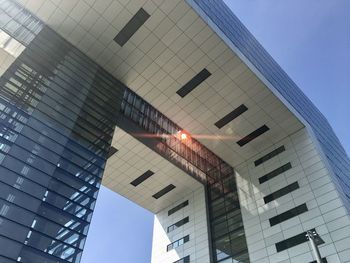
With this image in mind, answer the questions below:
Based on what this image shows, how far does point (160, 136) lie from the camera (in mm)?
35344

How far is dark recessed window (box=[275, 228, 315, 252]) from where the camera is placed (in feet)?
90.8

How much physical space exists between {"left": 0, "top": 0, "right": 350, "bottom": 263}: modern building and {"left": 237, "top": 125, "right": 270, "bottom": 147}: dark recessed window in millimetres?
122

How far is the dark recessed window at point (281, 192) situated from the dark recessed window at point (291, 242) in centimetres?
447

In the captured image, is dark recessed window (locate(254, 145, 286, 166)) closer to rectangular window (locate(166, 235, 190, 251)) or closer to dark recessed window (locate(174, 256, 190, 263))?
rectangular window (locate(166, 235, 190, 251))

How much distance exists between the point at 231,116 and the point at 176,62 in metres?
8.14

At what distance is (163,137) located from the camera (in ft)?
117

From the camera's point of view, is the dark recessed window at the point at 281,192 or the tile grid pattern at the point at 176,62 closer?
the tile grid pattern at the point at 176,62

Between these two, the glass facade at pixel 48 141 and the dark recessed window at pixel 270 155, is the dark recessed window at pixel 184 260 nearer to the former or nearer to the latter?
the dark recessed window at pixel 270 155

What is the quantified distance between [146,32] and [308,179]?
18.4m

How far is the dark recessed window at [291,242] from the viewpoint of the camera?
2769 cm

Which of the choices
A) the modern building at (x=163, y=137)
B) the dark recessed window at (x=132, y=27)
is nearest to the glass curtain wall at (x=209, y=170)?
the modern building at (x=163, y=137)

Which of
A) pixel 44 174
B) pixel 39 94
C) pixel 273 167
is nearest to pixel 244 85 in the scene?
pixel 273 167

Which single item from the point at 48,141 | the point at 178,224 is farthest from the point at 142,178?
the point at 48,141

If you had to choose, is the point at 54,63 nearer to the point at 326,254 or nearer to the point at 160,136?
the point at 160,136
